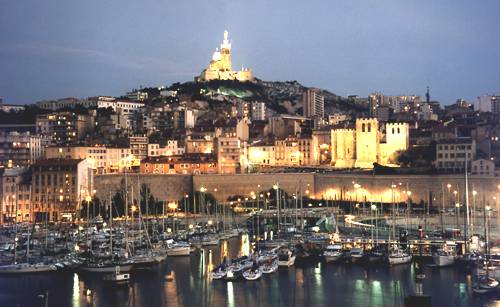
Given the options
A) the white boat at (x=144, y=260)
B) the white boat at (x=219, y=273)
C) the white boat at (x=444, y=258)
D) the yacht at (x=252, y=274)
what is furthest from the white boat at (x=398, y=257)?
the white boat at (x=144, y=260)

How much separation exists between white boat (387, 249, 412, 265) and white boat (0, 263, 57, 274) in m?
9.66

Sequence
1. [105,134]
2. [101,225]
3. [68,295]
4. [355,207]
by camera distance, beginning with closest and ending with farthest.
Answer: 1. [68,295]
2. [101,225]
3. [355,207]
4. [105,134]

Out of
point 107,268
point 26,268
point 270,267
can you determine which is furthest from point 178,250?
point 26,268

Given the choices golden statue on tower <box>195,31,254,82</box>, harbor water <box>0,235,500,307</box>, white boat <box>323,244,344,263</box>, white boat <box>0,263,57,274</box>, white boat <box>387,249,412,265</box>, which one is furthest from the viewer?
golden statue on tower <box>195,31,254,82</box>

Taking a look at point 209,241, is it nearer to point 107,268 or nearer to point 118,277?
point 107,268

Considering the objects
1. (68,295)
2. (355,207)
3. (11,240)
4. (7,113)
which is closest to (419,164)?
(355,207)

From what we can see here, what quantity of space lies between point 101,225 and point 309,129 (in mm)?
24666

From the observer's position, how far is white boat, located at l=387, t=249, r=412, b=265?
→ 22.9 metres

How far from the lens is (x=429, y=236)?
25609mm

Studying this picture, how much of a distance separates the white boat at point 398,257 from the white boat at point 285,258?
111 inches

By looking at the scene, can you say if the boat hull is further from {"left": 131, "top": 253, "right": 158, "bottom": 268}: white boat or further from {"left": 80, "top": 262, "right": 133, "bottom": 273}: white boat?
{"left": 131, "top": 253, "right": 158, "bottom": 268}: white boat

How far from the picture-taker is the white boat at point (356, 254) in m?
23.7

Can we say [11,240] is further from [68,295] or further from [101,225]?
[68,295]

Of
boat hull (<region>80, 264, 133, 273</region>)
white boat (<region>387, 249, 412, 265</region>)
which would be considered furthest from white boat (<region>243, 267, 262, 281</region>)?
white boat (<region>387, 249, 412, 265</region>)
